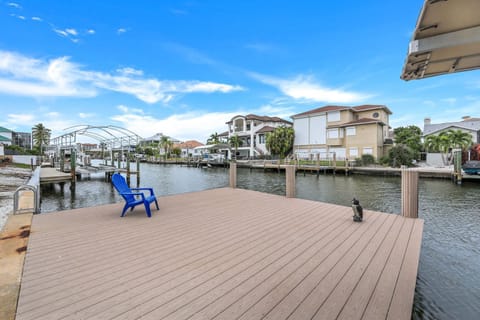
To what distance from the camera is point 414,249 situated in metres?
3.16

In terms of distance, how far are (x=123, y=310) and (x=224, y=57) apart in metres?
25.3

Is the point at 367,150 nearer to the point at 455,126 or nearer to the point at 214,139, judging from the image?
the point at 455,126

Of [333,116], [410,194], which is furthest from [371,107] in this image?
[410,194]

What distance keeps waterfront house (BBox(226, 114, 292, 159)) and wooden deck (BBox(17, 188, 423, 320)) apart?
109 feet

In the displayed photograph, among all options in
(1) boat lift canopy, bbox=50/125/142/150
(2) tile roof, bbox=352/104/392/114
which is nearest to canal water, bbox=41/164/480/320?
(1) boat lift canopy, bbox=50/125/142/150

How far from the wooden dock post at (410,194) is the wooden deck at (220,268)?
0.86 feet

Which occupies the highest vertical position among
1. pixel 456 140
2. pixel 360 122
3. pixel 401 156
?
pixel 360 122

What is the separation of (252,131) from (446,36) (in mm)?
38232

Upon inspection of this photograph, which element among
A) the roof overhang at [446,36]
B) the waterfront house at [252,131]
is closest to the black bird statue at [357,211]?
the roof overhang at [446,36]

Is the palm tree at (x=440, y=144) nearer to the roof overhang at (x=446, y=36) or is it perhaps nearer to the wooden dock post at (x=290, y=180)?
the wooden dock post at (x=290, y=180)

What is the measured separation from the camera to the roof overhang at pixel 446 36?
4.50 feet

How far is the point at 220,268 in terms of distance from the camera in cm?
255

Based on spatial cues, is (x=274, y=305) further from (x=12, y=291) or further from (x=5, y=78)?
(x=5, y=78)

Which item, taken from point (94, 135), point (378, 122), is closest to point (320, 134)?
point (378, 122)
